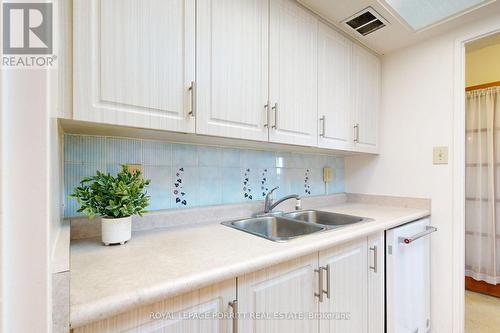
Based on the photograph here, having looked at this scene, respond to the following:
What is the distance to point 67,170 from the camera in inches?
39.4

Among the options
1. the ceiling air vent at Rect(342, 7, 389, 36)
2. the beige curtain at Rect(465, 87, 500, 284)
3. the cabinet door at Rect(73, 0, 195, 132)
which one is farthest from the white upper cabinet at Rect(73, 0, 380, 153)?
the beige curtain at Rect(465, 87, 500, 284)

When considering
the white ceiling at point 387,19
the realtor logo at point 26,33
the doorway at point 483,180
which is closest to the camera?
the realtor logo at point 26,33

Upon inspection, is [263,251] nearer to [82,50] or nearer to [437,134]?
[82,50]

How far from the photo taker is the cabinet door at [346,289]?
3.40ft

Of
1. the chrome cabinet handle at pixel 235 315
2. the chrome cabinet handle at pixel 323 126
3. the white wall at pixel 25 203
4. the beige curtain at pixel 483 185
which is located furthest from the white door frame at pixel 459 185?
the white wall at pixel 25 203

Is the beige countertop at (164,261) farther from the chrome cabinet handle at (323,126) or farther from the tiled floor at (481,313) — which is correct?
the tiled floor at (481,313)

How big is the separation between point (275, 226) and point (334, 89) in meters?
0.96

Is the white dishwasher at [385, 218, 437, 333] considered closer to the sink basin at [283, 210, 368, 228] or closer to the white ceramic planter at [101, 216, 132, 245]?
the sink basin at [283, 210, 368, 228]

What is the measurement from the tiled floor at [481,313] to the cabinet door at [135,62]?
2.48 m

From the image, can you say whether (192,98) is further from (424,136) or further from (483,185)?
(483,185)

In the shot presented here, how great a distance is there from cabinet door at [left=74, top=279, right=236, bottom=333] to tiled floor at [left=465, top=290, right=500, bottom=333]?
6.82ft

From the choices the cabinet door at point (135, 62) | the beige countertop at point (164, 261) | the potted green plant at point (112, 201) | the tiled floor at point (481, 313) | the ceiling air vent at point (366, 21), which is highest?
the ceiling air vent at point (366, 21)

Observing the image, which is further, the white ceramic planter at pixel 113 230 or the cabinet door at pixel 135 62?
the white ceramic planter at pixel 113 230

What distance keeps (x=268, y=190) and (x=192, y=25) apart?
1.06 meters
